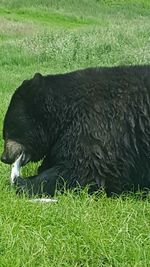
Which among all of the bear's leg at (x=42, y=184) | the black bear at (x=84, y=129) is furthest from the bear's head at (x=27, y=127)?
the bear's leg at (x=42, y=184)

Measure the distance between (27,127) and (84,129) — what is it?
2.06ft

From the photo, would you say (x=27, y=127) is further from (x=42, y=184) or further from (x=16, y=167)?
(x=42, y=184)

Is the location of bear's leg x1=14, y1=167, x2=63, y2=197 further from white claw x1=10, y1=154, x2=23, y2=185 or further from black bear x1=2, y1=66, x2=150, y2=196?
white claw x1=10, y1=154, x2=23, y2=185

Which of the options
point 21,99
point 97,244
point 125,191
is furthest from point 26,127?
point 97,244

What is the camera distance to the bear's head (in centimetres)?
566

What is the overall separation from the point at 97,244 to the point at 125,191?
1488mm

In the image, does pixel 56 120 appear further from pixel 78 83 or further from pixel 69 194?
pixel 69 194

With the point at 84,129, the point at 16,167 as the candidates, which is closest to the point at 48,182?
the point at 16,167

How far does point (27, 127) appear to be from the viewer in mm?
5695

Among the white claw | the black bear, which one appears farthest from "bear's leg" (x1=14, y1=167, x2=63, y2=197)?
the white claw

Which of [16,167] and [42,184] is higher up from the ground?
[16,167]

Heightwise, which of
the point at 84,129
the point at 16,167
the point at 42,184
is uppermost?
the point at 84,129

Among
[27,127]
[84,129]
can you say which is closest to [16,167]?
[27,127]

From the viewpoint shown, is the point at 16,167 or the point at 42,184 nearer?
the point at 42,184
